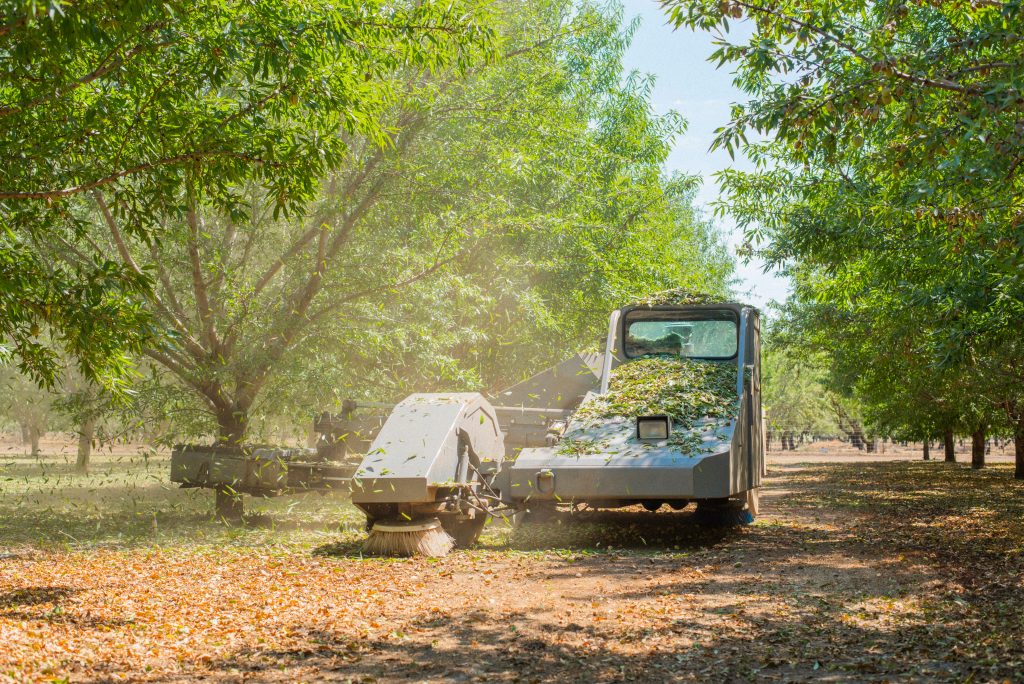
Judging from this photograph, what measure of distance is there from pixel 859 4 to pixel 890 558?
5.57 m

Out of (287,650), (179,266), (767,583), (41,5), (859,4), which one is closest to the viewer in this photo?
(41,5)

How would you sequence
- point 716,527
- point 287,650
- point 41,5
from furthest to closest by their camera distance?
point 716,527
point 287,650
point 41,5

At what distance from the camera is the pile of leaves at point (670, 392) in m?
10.9

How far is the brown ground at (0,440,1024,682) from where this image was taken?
562 centimetres

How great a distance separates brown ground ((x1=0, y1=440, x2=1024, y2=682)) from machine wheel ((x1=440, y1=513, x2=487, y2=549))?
17.0 inches

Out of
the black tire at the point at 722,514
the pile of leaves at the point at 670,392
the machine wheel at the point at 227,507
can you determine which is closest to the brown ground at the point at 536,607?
the black tire at the point at 722,514

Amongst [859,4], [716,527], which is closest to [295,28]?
[859,4]

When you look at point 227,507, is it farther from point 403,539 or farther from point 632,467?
point 632,467

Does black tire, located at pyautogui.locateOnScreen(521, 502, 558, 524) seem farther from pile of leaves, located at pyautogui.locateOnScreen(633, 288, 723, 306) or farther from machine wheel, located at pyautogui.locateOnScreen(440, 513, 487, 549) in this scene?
pile of leaves, located at pyautogui.locateOnScreen(633, 288, 723, 306)

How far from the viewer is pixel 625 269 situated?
22.4 meters

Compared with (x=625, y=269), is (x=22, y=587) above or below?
below

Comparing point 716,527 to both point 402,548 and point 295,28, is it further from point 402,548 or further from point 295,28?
point 295,28

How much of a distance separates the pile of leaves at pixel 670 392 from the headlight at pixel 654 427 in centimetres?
12

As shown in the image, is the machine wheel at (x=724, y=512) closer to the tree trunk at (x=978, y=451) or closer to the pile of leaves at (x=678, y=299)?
the pile of leaves at (x=678, y=299)
